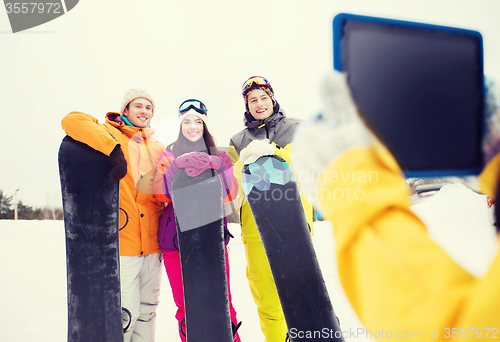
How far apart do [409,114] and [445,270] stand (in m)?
0.24

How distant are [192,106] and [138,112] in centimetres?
43

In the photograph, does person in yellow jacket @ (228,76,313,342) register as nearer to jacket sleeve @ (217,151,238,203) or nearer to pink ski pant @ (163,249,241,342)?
jacket sleeve @ (217,151,238,203)

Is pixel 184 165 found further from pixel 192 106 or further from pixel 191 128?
pixel 192 106

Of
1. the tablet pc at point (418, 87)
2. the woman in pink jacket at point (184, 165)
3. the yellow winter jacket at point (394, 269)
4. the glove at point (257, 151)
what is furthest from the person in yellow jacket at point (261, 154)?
the yellow winter jacket at point (394, 269)

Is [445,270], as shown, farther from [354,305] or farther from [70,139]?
[70,139]

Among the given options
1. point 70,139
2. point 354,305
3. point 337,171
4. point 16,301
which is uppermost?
point 70,139

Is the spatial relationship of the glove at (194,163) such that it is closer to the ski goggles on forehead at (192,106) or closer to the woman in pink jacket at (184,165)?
the woman in pink jacket at (184,165)

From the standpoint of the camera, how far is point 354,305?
0.32 metres

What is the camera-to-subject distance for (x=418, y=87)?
41cm

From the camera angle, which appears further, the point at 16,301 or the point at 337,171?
the point at 16,301

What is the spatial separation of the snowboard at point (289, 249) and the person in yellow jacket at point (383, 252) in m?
1.20

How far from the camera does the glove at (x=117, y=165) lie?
5.13 feet

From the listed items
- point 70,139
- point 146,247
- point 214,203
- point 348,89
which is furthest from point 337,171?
point 70,139

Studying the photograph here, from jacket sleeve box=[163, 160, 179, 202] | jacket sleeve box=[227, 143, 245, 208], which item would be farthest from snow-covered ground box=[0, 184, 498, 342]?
jacket sleeve box=[163, 160, 179, 202]
